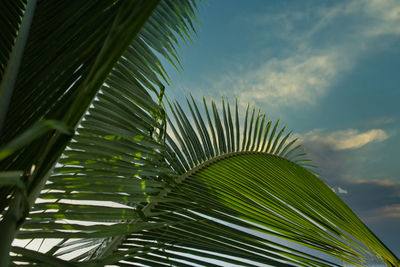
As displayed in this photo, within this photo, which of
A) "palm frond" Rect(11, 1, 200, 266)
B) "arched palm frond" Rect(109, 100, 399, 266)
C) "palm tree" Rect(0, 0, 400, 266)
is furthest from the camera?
"arched palm frond" Rect(109, 100, 399, 266)

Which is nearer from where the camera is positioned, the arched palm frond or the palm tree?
the palm tree

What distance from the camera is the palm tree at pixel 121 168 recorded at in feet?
1.03

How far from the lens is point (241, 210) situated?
1.02m

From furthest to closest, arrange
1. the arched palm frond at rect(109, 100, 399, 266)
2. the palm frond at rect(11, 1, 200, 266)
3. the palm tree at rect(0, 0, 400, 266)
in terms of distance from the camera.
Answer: the arched palm frond at rect(109, 100, 399, 266), the palm frond at rect(11, 1, 200, 266), the palm tree at rect(0, 0, 400, 266)

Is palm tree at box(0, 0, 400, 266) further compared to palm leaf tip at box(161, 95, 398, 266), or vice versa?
palm leaf tip at box(161, 95, 398, 266)

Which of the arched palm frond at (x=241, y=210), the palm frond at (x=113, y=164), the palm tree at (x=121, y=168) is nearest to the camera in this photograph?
the palm tree at (x=121, y=168)

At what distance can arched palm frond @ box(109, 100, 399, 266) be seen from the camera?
827 millimetres

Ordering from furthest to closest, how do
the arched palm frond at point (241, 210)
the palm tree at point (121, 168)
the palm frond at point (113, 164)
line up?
the arched palm frond at point (241, 210), the palm frond at point (113, 164), the palm tree at point (121, 168)

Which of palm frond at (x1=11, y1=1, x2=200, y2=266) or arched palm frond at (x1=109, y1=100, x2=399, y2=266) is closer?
palm frond at (x1=11, y1=1, x2=200, y2=266)

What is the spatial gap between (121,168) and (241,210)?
49cm

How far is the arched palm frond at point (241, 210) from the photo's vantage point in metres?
0.83

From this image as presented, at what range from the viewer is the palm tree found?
31cm

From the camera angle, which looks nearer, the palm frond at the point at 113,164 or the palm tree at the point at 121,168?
the palm tree at the point at 121,168

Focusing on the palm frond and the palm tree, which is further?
the palm frond
